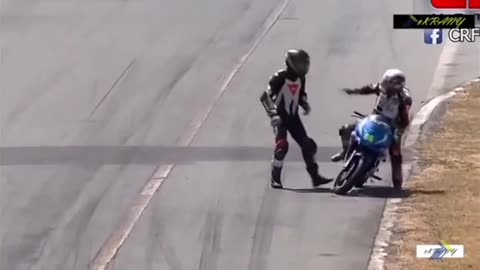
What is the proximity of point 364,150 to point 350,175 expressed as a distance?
0.17m

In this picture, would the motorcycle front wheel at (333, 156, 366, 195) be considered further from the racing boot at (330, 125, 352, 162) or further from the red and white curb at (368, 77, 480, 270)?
the red and white curb at (368, 77, 480, 270)

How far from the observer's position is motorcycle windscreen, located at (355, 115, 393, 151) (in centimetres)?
674

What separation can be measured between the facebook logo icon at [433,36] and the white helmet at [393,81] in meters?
0.24

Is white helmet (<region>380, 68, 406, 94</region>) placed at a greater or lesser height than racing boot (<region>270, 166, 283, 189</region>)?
greater

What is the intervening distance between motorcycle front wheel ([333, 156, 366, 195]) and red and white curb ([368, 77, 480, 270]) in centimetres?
23

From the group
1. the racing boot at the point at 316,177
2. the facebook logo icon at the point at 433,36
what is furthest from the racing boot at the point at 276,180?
the facebook logo icon at the point at 433,36

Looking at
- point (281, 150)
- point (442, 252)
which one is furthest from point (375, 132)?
point (442, 252)

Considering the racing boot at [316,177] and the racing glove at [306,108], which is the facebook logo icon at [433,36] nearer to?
the racing glove at [306,108]

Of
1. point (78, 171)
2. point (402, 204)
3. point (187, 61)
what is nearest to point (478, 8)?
point (402, 204)

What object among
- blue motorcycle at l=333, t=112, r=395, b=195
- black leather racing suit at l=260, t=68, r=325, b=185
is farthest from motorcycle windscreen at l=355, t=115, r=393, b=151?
black leather racing suit at l=260, t=68, r=325, b=185

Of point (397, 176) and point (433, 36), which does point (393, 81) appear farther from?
point (397, 176)

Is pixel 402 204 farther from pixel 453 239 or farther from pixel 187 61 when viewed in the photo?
pixel 187 61

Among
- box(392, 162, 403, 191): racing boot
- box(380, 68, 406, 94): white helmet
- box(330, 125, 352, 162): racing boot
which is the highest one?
box(380, 68, 406, 94): white helmet

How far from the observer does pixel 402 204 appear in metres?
6.71
